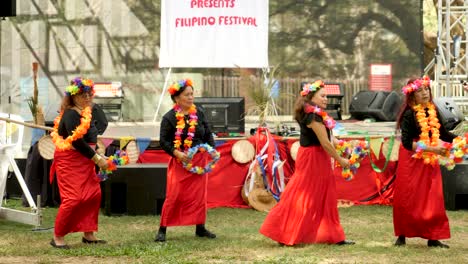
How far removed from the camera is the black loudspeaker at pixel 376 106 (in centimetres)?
1897

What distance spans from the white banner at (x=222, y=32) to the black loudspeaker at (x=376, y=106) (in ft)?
12.2

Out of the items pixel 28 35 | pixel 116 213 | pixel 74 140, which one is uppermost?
pixel 28 35

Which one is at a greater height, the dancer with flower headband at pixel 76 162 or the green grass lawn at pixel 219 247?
the dancer with flower headband at pixel 76 162

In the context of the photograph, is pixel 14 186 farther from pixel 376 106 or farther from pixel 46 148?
pixel 376 106

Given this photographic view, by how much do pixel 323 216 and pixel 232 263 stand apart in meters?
1.15

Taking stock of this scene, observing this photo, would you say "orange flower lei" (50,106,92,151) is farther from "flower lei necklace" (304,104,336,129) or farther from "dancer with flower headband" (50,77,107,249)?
"flower lei necklace" (304,104,336,129)

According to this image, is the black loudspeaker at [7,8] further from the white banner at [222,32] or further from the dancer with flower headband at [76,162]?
the white banner at [222,32]

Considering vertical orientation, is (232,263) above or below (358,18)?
below

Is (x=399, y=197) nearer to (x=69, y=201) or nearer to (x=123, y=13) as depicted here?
(x=69, y=201)

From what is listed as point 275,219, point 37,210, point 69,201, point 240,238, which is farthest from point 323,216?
point 37,210

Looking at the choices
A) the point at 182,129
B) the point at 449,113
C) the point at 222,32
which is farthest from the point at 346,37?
the point at 182,129

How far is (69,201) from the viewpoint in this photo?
338 inches

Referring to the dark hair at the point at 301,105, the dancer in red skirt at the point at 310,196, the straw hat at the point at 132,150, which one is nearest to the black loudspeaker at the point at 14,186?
the straw hat at the point at 132,150

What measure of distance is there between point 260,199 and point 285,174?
0.56m
